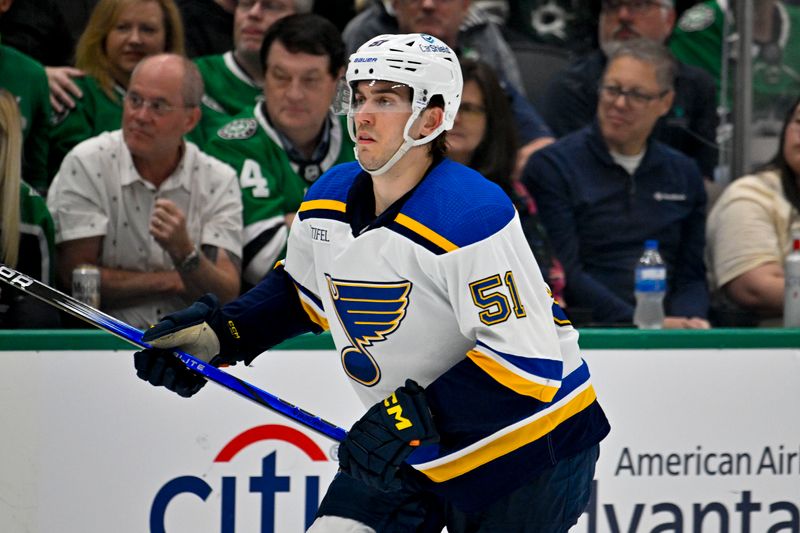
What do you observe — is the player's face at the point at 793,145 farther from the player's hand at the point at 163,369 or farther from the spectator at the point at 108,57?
the player's hand at the point at 163,369

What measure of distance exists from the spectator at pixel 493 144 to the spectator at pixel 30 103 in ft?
4.07

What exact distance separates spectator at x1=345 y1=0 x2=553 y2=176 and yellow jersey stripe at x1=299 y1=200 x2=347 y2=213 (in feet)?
5.60

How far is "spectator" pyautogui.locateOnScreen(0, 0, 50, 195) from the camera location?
3877 mm

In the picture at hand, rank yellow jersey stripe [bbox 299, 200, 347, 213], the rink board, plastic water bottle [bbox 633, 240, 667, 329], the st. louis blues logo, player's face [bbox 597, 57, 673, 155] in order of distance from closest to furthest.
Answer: the st. louis blues logo → yellow jersey stripe [bbox 299, 200, 347, 213] → the rink board → plastic water bottle [bbox 633, 240, 667, 329] → player's face [bbox 597, 57, 673, 155]

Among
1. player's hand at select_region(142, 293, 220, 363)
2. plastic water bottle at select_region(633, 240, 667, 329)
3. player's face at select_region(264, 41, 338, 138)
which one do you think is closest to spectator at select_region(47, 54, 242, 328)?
player's face at select_region(264, 41, 338, 138)

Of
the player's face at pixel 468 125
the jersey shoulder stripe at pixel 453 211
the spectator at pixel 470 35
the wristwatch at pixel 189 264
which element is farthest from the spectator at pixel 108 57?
the jersey shoulder stripe at pixel 453 211

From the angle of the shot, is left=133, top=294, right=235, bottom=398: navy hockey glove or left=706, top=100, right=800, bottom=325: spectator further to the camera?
left=706, top=100, right=800, bottom=325: spectator

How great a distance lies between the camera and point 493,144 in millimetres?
4129

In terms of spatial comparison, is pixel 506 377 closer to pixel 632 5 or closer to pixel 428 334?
pixel 428 334

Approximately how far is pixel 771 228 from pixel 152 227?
1.99m

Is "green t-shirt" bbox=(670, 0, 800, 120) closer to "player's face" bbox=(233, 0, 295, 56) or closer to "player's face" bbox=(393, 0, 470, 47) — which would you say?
"player's face" bbox=(393, 0, 470, 47)

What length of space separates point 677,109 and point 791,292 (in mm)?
921

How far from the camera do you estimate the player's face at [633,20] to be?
468cm

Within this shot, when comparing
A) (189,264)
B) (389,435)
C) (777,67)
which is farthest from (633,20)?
(389,435)
